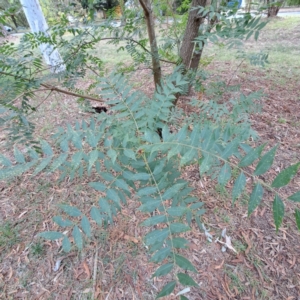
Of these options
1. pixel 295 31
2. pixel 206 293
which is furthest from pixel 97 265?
pixel 295 31

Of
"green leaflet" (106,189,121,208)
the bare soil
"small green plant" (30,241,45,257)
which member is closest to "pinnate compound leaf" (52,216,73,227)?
"green leaflet" (106,189,121,208)

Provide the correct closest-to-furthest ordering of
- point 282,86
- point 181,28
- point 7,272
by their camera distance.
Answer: point 7,272 → point 181,28 → point 282,86

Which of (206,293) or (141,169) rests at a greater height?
(141,169)

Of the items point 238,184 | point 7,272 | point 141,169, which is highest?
point 238,184

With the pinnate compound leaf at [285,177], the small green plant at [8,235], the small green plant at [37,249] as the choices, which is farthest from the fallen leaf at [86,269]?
the pinnate compound leaf at [285,177]

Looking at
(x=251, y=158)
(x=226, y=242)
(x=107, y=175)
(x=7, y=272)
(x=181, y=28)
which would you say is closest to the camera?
(x=251, y=158)

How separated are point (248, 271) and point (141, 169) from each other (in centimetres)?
112

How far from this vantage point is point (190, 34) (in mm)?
1972

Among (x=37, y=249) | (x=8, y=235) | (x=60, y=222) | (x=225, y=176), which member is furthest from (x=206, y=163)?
(x=8, y=235)

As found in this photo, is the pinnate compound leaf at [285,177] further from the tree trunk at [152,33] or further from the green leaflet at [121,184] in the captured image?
the tree trunk at [152,33]

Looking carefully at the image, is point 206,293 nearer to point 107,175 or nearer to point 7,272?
point 107,175

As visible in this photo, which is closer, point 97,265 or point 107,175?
point 107,175

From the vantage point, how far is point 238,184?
24.5 inches

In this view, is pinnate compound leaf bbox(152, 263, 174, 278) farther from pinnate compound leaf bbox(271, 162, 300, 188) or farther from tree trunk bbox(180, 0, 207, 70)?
tree trunk bbox(180, 0, 207, 70)
